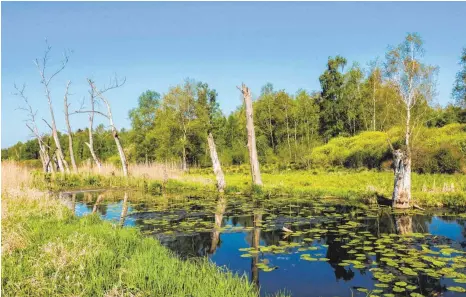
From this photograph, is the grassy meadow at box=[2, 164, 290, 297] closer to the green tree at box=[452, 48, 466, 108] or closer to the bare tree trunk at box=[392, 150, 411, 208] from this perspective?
the bare tree trunk at box=[392, 150, 411, 208]

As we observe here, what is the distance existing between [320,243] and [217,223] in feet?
10.8

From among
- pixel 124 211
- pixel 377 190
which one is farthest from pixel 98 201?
pixel 377 190

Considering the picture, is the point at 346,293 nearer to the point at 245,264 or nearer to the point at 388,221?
the point at 245,264

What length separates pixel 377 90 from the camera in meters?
37.2

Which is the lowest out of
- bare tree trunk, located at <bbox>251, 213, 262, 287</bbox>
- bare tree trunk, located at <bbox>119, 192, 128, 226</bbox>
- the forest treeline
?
bare tree trunk, located at <bbox>251, 213, 262, 287</bbox>

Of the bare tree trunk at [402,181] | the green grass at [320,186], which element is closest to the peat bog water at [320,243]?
the bare tree trunk at [402,181]

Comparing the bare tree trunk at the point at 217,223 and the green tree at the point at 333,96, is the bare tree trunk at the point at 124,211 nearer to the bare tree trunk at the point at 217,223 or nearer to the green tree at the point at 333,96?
the bare tree trunk at the point at 217,223

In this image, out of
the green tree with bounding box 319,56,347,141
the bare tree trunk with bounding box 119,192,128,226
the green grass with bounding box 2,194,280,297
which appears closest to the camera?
the green grass with bounding box 2,194,280,297

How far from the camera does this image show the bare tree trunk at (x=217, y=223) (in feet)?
26.6

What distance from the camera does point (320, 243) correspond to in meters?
7.80

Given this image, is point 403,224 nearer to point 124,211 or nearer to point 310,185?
point 310,185

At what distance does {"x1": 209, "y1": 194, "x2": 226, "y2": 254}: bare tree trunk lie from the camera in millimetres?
8094

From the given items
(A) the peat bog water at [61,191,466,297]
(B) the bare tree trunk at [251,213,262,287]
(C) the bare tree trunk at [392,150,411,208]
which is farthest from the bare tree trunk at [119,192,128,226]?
(C) the bare tree trunk at [392,150,411,208]

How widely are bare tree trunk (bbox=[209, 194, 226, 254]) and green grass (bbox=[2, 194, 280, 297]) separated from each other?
1.33 metres
